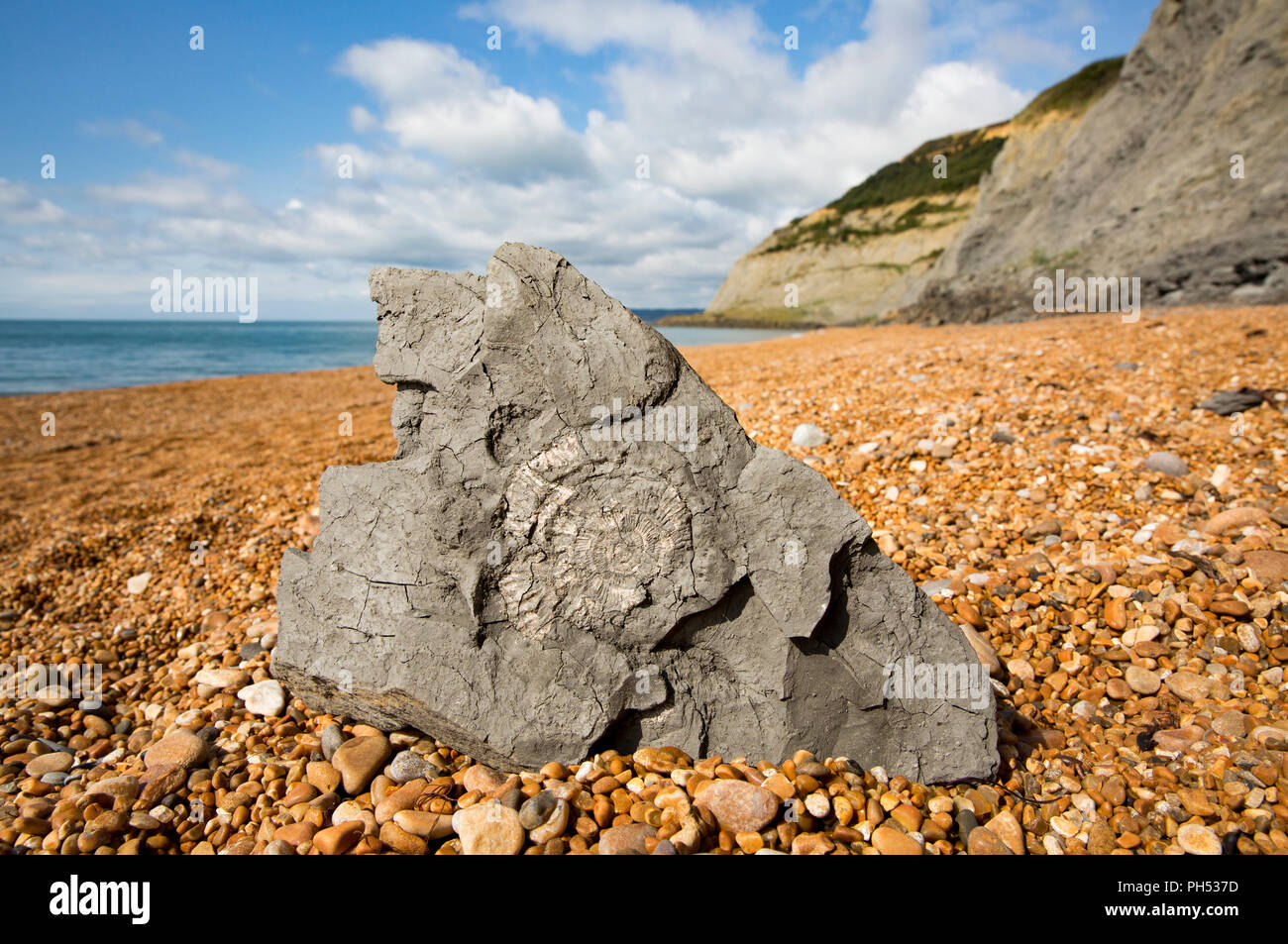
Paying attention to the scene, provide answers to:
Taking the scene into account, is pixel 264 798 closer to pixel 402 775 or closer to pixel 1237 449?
pixel 402 775

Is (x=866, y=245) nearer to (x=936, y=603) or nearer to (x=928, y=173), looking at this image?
(x=928, y=173)

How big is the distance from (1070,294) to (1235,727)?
46.5ft

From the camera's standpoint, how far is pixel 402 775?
2600mm

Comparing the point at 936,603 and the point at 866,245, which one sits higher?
the point at 866,245

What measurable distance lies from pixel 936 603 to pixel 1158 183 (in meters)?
14.7

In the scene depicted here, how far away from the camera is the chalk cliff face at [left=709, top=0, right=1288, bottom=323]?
11031 millimetres

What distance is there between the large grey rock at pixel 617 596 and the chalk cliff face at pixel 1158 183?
12.3 metres

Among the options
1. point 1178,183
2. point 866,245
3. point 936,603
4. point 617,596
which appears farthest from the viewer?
point 866,245

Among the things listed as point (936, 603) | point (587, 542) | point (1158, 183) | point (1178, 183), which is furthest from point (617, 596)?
point (1158, 183)

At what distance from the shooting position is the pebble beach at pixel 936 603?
2.35 meters

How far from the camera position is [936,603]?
3.52m

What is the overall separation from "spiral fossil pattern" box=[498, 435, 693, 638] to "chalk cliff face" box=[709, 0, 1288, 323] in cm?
1289

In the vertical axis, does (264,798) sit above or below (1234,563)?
below
